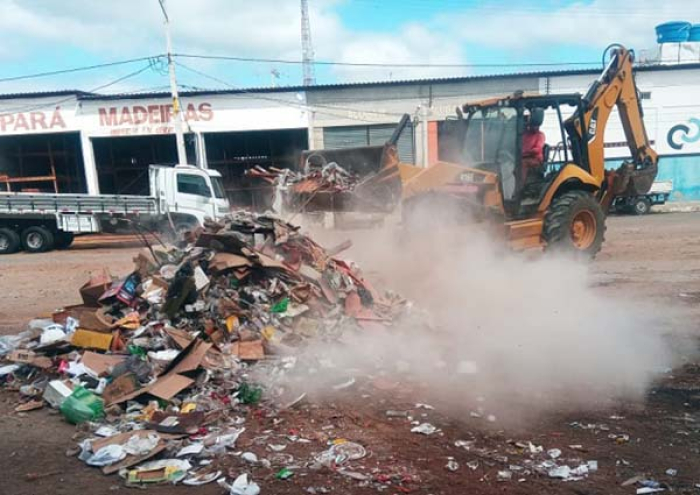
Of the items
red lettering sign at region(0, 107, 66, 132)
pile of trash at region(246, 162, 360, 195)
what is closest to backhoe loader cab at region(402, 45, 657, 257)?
pile of trash at region(246, 162, 360, 195)

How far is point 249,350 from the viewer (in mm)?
5840

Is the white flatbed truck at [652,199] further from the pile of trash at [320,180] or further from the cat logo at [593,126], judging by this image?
the pile of trash at [320,180]

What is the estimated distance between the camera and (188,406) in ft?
16.1

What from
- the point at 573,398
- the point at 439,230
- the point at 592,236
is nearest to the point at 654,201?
the point at 592,236

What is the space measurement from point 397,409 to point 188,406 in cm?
→ 187

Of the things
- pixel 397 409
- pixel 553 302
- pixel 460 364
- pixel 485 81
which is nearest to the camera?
pixel 397 409

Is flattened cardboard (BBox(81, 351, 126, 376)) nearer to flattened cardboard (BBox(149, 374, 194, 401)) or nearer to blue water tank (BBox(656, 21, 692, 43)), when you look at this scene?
flattened cardboard (BBox(149, 374, 194, 401))

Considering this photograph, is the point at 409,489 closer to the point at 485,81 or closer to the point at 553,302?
the point at 553,302

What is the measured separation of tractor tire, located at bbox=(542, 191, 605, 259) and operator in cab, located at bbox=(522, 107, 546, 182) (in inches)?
31.1

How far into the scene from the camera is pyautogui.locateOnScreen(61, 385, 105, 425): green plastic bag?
4.73 meters

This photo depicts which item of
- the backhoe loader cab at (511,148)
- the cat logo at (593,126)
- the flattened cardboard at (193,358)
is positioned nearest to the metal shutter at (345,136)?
the backhoe loader cab at (511,148)

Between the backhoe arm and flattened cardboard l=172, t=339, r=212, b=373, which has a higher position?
the backhoe arm

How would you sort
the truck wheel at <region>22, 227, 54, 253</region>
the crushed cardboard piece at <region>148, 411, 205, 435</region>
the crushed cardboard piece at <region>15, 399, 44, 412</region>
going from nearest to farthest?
1. the crushed cardboard piece at <region>148, 411, 205, 435</region>
2. the crushed cardboard piece at <region>15, 399, 44, 412</region>
3. the truck wheel at <region>22, 227, 54, 253</region>

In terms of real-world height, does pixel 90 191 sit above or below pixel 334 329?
above
